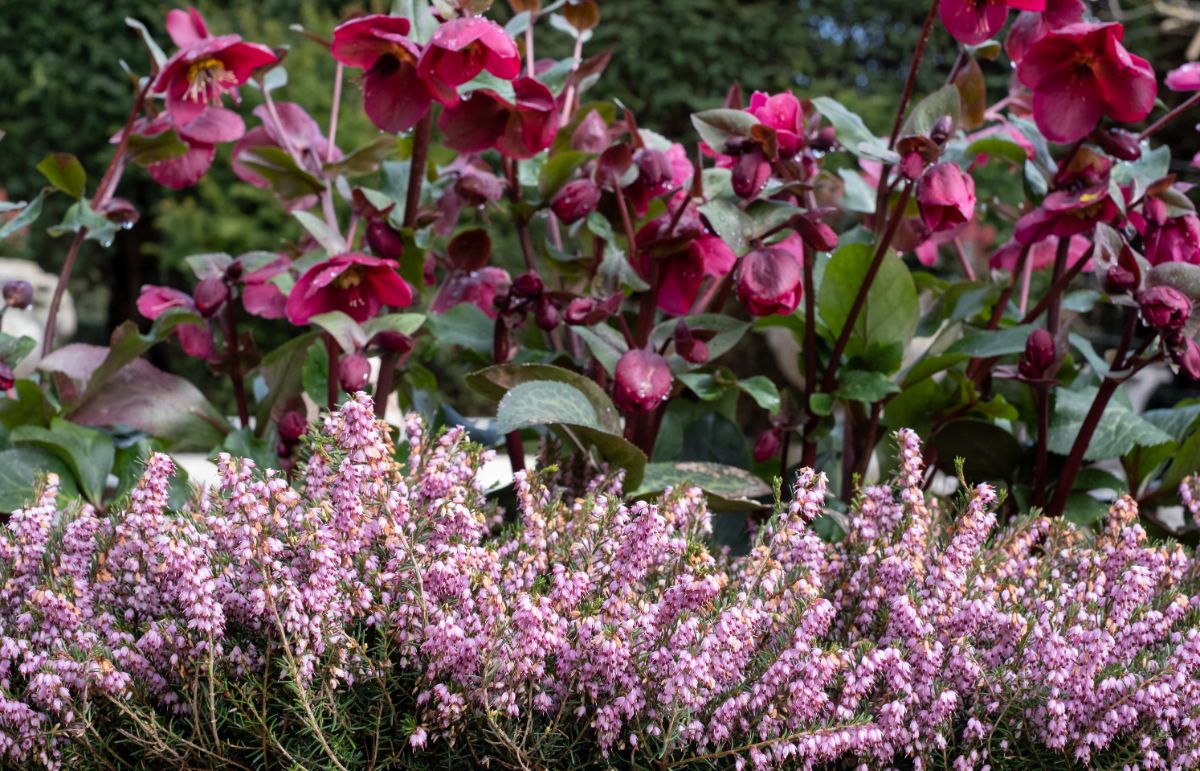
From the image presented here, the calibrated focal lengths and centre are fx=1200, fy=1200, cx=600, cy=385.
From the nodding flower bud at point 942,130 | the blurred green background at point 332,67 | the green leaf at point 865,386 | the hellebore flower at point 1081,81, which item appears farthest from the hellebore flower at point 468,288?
the blurred green background at point 332,67

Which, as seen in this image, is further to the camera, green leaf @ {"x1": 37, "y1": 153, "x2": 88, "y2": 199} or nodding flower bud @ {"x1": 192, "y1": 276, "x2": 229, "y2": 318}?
green leaf @ {"x1": 37, "y1": 153, "x2": 88, "y2": 199}

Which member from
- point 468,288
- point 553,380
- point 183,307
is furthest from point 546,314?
point 183,307

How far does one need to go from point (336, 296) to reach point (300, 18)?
6.36 metres

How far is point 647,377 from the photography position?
1.15 metres

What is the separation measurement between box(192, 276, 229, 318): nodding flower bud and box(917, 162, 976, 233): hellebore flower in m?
0.78

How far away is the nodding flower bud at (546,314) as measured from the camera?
1290 millimetres

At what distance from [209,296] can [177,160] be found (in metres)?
0.25

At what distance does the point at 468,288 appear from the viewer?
1481mm

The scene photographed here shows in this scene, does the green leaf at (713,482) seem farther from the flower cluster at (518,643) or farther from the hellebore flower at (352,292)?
the hellebore flower at (352,292)

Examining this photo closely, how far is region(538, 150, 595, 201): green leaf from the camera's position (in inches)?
53.7

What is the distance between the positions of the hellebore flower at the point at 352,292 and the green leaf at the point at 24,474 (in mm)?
310

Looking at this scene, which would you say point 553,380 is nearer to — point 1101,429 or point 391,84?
point 391,84

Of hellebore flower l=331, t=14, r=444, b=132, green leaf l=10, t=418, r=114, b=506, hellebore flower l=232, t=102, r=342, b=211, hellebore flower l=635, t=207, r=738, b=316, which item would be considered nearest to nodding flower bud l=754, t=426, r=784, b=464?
hellebore flower l=635, t=207, r=738, b=316

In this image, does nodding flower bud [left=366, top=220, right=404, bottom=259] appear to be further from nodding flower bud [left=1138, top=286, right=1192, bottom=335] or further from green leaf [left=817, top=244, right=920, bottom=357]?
nodding flower bud [left=1138, top=286, right=1192, bottom=335]
